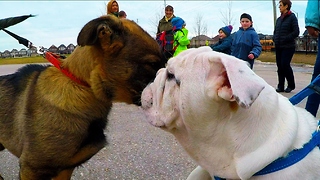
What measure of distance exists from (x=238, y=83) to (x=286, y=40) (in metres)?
7.97

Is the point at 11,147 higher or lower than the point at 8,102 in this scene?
lower

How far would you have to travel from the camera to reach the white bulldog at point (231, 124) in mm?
2037

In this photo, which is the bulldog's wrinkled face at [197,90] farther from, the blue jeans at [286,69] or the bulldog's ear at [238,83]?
the blue jeans at [286,69]

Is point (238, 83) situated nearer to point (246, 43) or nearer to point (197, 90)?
point (197, 90)

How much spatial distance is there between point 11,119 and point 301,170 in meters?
2.46

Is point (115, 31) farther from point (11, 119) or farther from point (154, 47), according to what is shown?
point (11, 119)

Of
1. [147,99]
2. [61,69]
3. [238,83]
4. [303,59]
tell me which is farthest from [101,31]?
[303,59]

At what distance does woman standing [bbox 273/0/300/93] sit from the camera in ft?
30.5

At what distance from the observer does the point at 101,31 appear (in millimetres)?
3039

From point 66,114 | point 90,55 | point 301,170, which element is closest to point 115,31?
→ point 90,55

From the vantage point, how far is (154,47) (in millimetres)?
3205

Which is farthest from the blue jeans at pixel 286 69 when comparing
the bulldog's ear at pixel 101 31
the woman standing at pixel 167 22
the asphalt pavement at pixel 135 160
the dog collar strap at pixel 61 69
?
the dog collar strap at pixel 61 69

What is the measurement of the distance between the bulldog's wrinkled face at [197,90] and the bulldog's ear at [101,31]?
27.3 inches

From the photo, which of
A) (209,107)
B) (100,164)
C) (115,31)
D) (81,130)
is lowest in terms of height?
(100,164)
